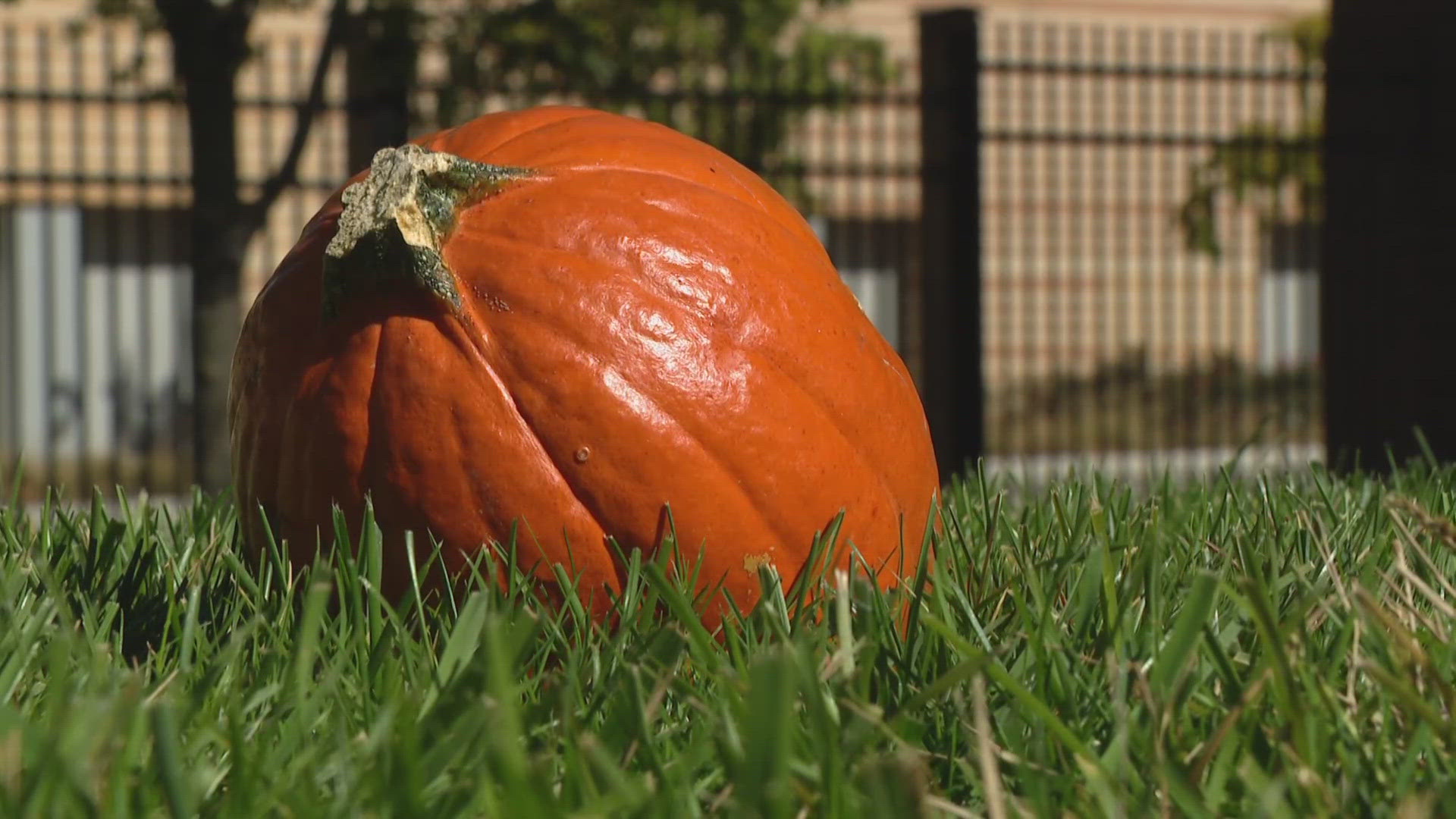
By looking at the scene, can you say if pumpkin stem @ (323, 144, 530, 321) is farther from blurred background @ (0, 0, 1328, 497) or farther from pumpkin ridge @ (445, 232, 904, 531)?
blurred background @ (0, 0, 1328, 497)

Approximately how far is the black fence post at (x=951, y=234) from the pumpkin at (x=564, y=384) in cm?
546

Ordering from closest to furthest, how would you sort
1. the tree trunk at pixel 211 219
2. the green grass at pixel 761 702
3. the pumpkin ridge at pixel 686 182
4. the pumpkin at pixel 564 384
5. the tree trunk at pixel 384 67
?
the green grass at pixel 761 702 → the pumpkin at pixel 564 384 → the pumpkin ridge at pixel 686 182 → the tree trunk at pixel 384 67 → the tree trunk at pixel 211 219

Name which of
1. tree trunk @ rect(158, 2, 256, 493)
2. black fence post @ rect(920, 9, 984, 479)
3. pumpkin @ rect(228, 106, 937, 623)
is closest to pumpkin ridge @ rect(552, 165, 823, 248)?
pumpkin @ rect(228, 106, 937, 623)

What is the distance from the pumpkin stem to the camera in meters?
1.97

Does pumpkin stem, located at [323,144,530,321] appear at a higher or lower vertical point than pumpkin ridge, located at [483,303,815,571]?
higher

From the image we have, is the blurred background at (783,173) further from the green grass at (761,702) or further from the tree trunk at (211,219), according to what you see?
the green grass at (761,702)

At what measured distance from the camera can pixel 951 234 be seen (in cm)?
780

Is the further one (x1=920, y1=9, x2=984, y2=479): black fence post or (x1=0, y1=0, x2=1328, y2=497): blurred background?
(x1=0, y1=0, x2=1328, y2=497): blurred background

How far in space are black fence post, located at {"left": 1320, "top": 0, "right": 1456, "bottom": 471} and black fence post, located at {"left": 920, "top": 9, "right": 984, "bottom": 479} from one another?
1751 mm

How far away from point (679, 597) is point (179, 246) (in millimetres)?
13296

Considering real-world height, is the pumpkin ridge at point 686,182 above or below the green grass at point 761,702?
above

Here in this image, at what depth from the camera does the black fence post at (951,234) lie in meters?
7.59

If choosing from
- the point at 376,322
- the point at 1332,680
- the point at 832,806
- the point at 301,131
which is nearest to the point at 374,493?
the point at 376,322

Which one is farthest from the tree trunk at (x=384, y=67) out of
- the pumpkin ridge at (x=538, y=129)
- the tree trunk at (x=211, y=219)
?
the pumpkin ridge at (x=538, y=129)
